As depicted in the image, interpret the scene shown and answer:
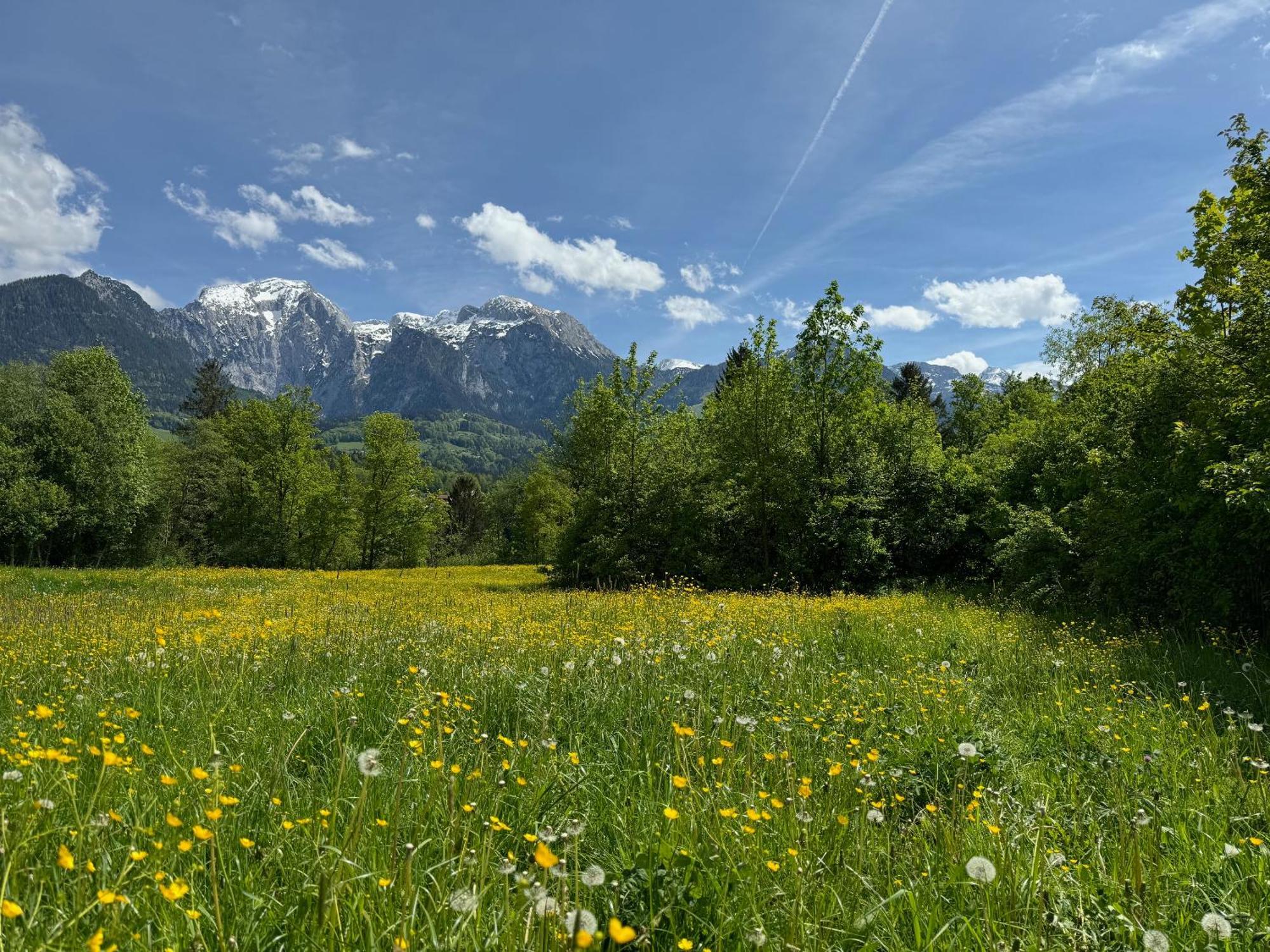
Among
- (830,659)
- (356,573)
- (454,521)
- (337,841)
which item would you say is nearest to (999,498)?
(830,659)

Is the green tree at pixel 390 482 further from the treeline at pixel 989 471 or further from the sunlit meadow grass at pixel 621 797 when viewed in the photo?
the sunlit meadow grass at pixel 621 797

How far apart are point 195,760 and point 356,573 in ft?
111

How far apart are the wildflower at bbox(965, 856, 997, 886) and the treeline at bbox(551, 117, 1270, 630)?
9.05 meters

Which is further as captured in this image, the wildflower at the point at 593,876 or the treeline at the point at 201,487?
the treeline at the point at 201,487

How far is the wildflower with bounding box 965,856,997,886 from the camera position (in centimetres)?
203

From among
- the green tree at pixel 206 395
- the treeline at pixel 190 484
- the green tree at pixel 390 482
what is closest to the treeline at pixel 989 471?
the green tree at pixel 390 482

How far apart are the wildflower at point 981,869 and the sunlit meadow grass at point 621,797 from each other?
0.01 m

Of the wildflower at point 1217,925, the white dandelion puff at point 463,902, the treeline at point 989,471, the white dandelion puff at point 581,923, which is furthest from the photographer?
the treeline at point 989,471

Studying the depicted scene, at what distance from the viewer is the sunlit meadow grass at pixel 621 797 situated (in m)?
2.07

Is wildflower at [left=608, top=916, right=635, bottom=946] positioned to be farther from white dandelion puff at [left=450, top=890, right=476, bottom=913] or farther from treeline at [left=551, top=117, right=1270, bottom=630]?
treeline at [left=551, top=117, right=1270, bottom=630]

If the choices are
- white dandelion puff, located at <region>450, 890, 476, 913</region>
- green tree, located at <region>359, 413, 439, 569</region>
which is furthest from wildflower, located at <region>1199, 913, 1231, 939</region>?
green tree, located at <region>359, 413, 439, 569</region>

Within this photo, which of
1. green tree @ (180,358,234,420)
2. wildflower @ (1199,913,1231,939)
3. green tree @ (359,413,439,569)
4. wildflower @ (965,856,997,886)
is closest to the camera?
wildflower @ (1199,913,1231,939)

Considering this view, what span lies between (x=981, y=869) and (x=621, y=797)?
5.94 ft

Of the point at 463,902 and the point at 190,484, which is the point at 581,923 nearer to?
the point at 463,902
